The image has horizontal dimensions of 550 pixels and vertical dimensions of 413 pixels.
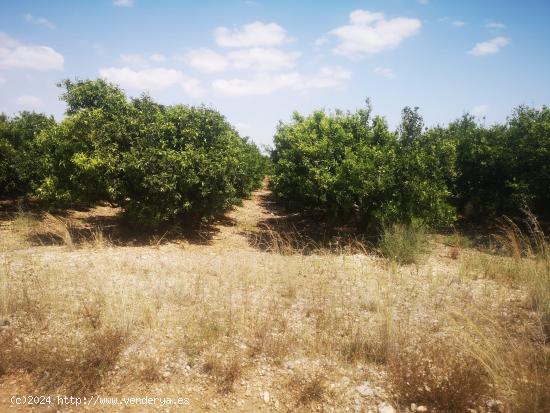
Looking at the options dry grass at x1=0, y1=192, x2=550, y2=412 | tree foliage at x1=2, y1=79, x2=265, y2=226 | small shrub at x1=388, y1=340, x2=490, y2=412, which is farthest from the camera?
tree foliage at x1=2, y1=79, x2=265, y2=226

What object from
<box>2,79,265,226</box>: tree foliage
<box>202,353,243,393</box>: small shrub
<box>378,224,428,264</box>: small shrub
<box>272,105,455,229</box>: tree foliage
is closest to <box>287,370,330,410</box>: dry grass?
<box>202,353,243,393</box>: small shrub

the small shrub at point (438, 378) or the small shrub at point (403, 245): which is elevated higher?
the small shrub at point (403, 245)

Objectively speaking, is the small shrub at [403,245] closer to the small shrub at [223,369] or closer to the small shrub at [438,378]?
the small shrub at [438,378]

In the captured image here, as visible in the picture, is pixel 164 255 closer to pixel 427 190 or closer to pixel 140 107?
pixel 140 107

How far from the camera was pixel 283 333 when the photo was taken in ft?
15.8

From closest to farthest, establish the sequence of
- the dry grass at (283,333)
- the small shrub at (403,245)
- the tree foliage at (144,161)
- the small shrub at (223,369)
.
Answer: the dry grass at (283,333), the small shrub at (223,369), the small shrub at (403,245), the tree foliage at (144,161)

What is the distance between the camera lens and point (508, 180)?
12.1 metres

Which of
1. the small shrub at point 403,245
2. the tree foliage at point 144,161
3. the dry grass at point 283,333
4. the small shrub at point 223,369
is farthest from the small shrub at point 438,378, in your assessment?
the tree foliage at point 144,161

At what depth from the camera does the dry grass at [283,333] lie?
12.1 ft

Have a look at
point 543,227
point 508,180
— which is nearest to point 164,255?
point 508,180

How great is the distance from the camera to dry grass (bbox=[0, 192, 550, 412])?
3688 millimetres

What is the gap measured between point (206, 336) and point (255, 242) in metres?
6.89

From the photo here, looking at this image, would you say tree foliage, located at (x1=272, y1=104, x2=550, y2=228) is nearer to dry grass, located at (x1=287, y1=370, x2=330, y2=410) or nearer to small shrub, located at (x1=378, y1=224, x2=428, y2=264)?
small shrub, located at (x1=378, y1=224, x2=428, y2=264)

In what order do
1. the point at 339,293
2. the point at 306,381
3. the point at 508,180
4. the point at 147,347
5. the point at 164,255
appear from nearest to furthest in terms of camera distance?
the point at 306,381, the point at 147,347, the point at 339,293, the point at 164,255, the point at 508,180
